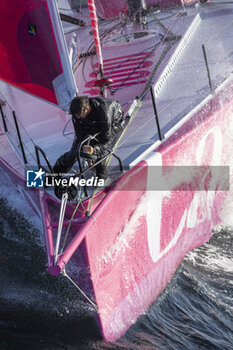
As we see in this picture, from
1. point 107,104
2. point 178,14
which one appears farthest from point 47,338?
point 178,14

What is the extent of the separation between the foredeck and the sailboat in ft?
0.06

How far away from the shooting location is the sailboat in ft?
14.1

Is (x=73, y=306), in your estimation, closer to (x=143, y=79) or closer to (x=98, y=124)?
(x=98, y=124)

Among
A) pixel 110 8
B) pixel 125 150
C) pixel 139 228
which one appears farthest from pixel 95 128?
pixel 110 8

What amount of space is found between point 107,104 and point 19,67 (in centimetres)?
149

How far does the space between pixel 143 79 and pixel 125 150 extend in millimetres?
1734

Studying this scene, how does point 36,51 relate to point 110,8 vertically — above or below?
above

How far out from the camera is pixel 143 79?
633 cm

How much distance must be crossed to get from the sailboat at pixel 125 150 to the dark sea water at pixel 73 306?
0.52ft

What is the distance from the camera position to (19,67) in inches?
210

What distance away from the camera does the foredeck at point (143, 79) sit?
5352 millimetres

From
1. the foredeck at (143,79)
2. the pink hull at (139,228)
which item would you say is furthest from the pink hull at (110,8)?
the pink hull at (139,228)

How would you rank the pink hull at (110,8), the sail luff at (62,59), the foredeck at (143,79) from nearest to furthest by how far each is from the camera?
the sail luff at (62,59) → the foredeck at (143,79) → the pink hull at (110,8)

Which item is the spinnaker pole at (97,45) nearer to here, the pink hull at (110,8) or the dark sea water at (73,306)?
Result: the dark sea water at (73,306)
